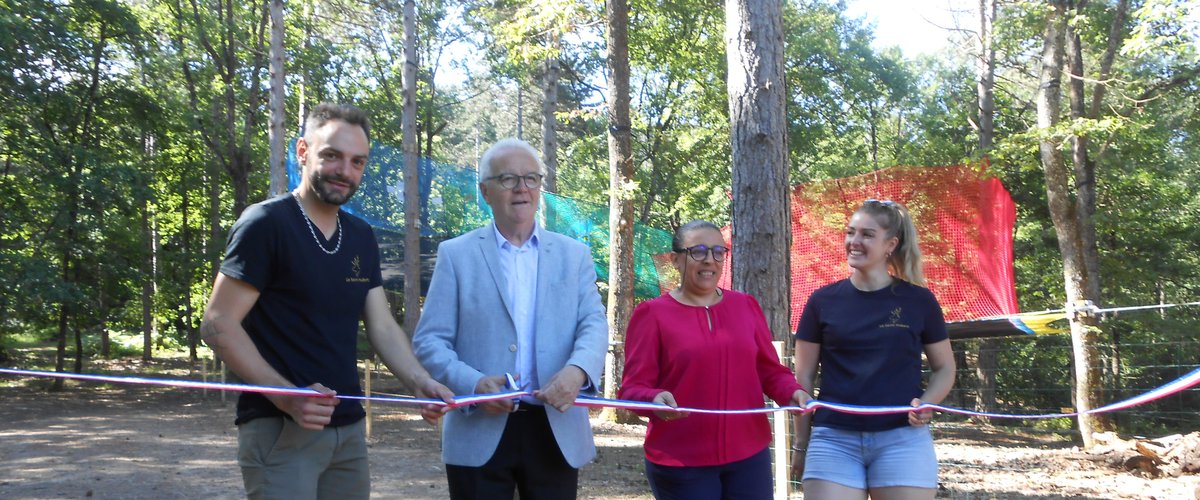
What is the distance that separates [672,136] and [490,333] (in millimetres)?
21168

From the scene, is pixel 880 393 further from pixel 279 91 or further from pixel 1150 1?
pixel 279 91

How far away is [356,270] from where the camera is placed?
2707mm

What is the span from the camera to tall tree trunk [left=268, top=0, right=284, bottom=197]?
15453 millimetres

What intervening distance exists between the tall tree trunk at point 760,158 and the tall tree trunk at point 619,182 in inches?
237

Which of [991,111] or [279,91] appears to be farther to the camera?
[991,111]

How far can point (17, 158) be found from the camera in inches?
691

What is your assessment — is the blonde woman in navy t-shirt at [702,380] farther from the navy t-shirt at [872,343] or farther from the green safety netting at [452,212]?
the green safety netting at [452,212]

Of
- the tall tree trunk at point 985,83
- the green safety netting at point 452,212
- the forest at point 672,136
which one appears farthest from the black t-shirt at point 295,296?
the tall tree trunk at point 985,83

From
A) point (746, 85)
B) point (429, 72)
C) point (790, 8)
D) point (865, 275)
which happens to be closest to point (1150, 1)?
point (746, 85)

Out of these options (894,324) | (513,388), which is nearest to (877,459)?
(894,324)

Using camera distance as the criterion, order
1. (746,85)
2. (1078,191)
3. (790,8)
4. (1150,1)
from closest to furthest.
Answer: (746,85) < (1150,1) < (1078,191) < (790,8)

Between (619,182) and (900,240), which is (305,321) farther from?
(619,182)

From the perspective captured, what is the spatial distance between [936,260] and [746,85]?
519cm

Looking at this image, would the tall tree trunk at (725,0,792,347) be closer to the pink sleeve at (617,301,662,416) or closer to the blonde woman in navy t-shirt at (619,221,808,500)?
the blonde woman in navy t-shirt at (619,221,808,500)
